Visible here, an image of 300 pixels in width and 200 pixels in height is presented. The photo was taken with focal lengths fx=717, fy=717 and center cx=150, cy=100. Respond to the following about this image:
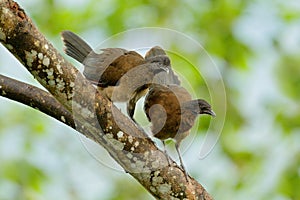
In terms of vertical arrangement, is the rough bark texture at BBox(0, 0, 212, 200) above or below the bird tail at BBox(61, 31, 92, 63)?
below

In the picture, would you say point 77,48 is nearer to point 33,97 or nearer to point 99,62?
point 99,62

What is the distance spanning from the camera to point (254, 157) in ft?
10.5

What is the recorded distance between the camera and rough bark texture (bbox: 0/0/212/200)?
1.39 meters

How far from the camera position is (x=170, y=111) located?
1.74 metres

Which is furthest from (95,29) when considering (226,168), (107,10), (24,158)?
(226,168)

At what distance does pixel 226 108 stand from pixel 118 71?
130 centimetres

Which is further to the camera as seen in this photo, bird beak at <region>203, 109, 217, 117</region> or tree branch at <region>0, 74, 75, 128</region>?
bird beak at <region>203, 109, 217, 117</region>

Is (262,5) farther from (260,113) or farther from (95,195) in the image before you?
(95,195)

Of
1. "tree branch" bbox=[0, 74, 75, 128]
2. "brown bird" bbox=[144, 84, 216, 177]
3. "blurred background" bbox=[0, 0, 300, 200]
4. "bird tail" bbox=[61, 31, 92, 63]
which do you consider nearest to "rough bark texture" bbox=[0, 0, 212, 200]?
"tree branch" bbox=[0, 74, 75, 128]

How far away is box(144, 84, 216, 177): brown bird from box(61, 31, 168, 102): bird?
5 centimetres

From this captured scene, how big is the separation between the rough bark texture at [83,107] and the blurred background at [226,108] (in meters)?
1.40

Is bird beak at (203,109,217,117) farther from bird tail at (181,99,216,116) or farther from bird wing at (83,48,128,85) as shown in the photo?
bird wing at (83,48,128,85)

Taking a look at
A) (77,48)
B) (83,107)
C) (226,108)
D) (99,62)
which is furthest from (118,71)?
(226,108)

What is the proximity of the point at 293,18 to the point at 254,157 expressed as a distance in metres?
0.65
